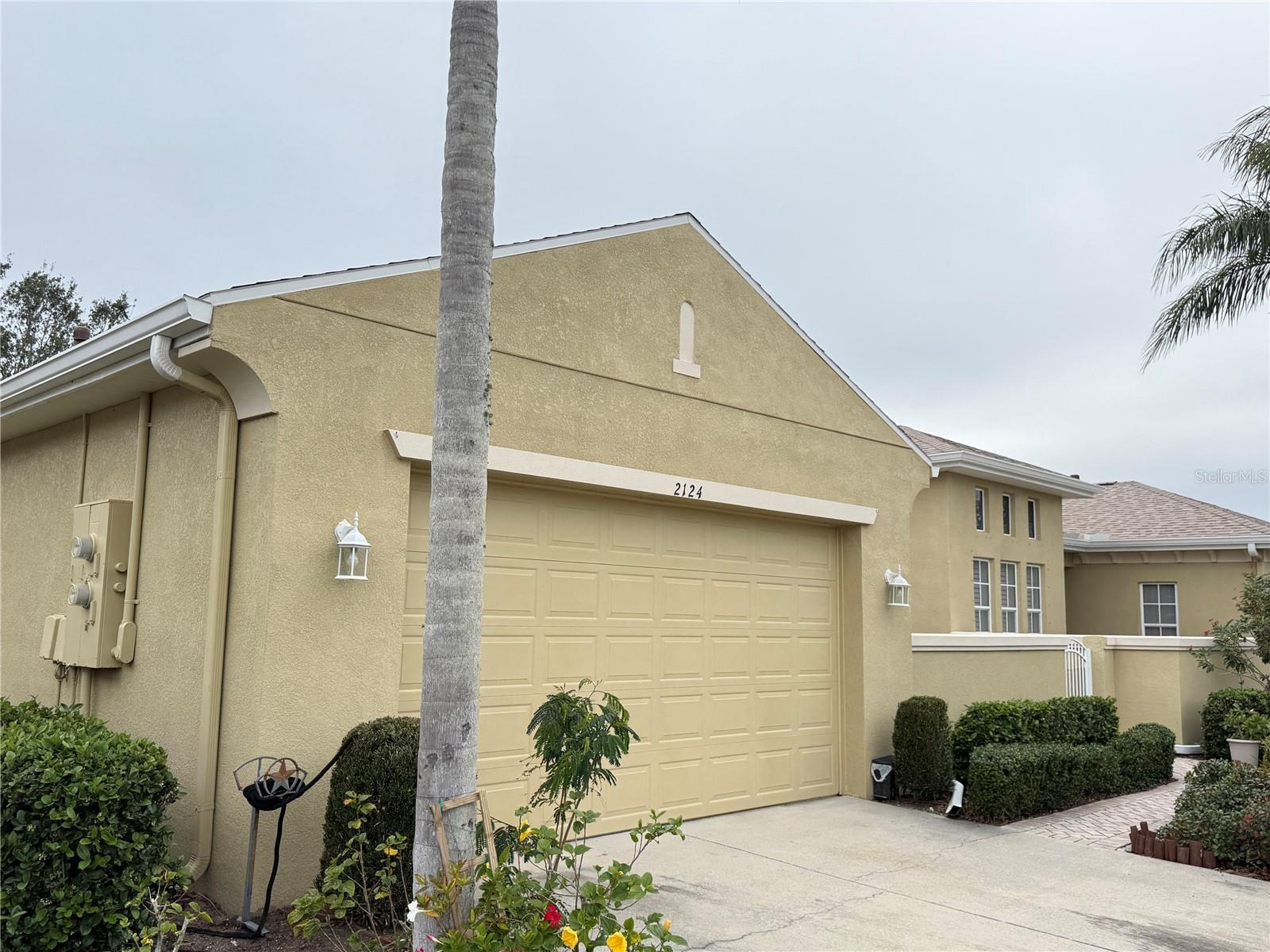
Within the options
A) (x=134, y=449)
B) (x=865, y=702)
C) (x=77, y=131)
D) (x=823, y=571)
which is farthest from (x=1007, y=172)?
(x=77, y=131)

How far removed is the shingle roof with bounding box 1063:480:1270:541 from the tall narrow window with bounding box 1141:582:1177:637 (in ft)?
3.85

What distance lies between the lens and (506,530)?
7551 mm

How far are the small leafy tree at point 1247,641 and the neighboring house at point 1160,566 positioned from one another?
5521 millimetres

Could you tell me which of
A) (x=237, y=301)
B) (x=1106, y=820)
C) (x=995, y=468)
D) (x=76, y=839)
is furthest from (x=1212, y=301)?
(x=76, y=839)

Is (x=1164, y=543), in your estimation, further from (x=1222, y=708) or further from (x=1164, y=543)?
(x=1222, y=708)

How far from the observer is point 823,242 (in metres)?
15.2

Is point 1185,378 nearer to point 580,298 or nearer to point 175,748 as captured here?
point 580,298

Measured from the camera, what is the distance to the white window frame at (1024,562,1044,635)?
18.6 meters

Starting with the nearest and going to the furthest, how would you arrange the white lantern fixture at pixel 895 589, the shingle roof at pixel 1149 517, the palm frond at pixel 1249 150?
the white lantern fixture at pixel 895 589
the palm frond at pixel 1249 150
the shingle roof at pixel 1149 517

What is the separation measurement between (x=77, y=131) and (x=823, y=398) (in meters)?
12.7

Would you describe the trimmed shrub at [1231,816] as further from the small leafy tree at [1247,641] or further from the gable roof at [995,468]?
the gable roof at [995,468]

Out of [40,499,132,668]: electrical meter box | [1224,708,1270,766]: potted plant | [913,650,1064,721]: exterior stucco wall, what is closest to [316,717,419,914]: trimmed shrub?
[40,499,132,668]: electrical meter box

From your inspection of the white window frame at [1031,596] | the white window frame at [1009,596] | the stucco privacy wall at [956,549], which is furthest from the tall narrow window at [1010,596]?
the white window frame at [1031,596]

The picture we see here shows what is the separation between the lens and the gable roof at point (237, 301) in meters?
5.99
